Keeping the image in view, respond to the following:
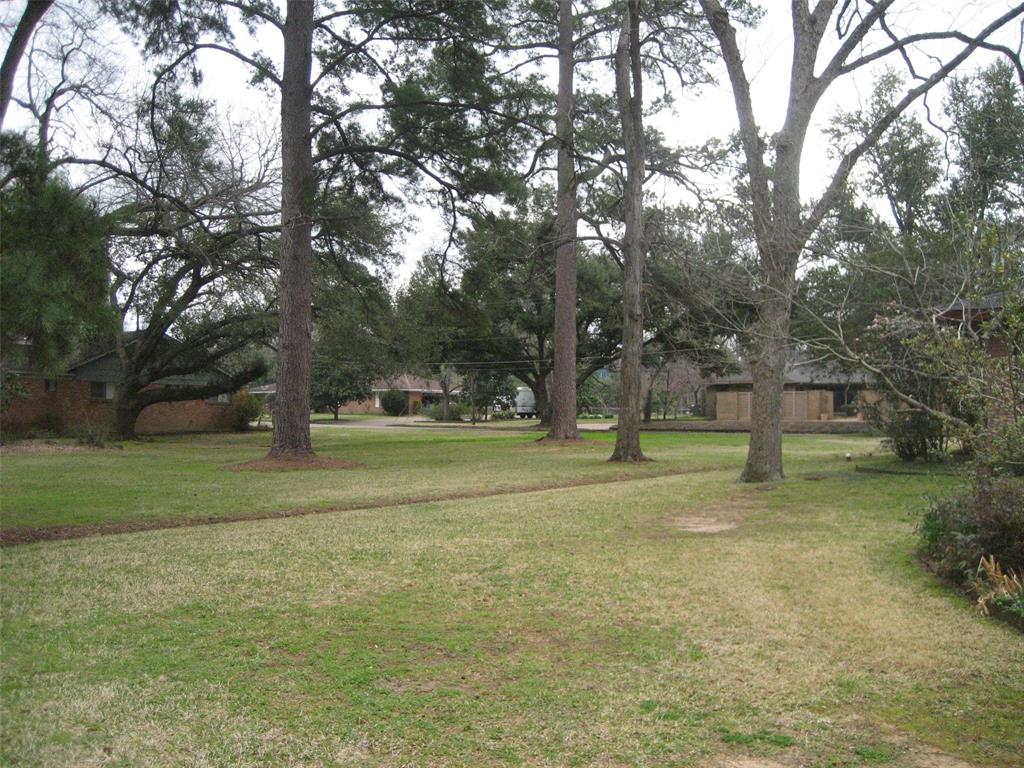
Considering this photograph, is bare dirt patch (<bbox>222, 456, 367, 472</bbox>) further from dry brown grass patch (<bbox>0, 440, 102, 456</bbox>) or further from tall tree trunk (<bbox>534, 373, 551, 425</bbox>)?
tall tree trunk (<bbox>534, 373, 551, 425</bbox>)

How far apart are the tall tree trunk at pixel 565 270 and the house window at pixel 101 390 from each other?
20541 millimetres

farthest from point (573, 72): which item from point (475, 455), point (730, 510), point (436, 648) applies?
point (436, 648)

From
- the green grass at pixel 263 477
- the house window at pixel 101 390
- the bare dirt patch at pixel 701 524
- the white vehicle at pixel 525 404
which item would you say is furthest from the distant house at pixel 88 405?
the white vehicle at pixel 525 404

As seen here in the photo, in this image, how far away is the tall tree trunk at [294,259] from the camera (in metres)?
19.1

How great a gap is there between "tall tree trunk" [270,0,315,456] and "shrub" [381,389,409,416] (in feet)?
171

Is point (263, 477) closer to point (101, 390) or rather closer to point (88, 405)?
point (88, 405)

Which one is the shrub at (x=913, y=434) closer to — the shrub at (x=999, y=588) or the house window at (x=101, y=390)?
the shrub at (x=999, y=588)

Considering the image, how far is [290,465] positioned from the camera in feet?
59.6

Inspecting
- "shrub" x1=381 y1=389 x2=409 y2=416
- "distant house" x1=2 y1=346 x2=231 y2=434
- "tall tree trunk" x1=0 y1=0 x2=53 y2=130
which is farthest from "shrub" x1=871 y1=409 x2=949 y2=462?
"shrub" x1=381 y1=389 x2=409 y2=416

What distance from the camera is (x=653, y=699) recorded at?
436 cm

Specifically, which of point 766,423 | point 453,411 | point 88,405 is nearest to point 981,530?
point 766,423

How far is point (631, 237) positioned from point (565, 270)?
6.21 metres

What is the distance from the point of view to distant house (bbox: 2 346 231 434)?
32.3m

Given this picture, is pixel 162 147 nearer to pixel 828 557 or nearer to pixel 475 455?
pixel 475 455
